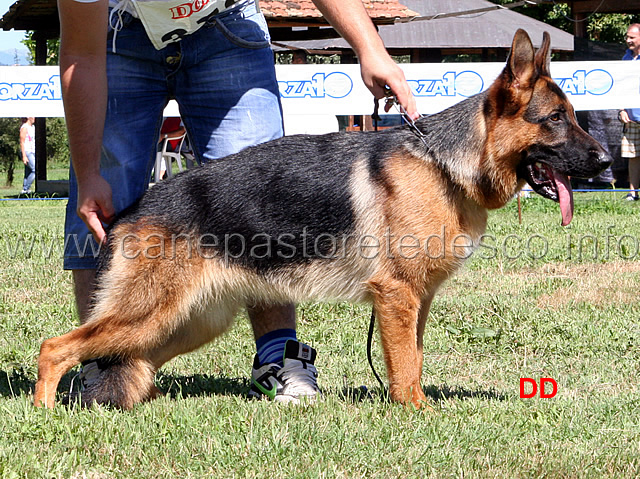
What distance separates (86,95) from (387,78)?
4.33ft

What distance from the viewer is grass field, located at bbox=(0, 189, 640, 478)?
9.08 ft

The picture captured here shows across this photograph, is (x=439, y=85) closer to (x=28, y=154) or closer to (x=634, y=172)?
(x=634, y=172)

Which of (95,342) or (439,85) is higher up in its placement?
(439,85)

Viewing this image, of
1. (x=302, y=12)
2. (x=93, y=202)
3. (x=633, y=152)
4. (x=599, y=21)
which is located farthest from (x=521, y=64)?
(x=599, y=21)

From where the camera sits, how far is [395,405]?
131 inches

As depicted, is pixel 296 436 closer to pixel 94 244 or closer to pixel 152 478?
pixel 152 478

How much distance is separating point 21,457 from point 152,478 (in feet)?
1.67

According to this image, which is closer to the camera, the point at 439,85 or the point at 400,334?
the point at 400,334

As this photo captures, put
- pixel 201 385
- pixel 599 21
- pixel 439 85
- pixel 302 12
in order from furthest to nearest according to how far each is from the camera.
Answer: pixel 599 21
pixel 302 12
pixel 439 85
pixel 201 385

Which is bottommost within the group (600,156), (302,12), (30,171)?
(600,156)

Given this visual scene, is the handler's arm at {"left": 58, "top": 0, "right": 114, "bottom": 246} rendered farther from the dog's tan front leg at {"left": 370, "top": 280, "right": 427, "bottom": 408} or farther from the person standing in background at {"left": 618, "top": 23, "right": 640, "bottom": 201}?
the person standing in background at {"left": 618, "top": 23, "right": 640, "bottom": 201}

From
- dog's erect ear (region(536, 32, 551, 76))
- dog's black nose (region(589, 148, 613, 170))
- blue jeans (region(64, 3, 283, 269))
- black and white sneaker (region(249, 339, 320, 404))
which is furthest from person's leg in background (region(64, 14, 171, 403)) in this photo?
dog's black nose (region(589, 148, 613, 170))

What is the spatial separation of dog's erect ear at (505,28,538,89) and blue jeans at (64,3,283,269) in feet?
4.13

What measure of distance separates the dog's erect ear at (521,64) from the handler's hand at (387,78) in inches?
17.8
